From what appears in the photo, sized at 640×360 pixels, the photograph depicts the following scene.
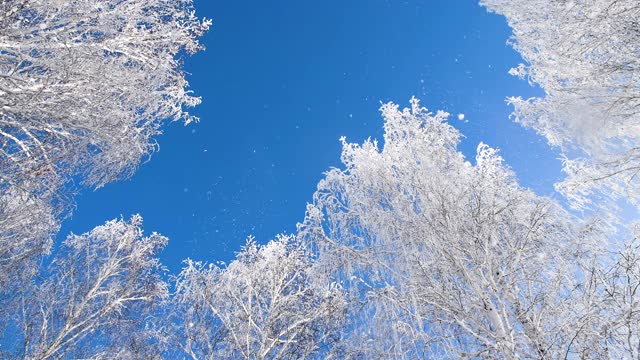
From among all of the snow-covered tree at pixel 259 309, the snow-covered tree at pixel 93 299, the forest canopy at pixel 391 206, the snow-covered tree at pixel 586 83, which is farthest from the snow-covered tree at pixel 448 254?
the snow-covered tree at pixel 93 299

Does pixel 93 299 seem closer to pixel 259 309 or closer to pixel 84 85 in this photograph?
pixel 259 309

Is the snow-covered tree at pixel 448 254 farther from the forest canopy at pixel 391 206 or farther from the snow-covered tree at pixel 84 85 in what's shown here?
the snow-covered tree at pixel 84 85

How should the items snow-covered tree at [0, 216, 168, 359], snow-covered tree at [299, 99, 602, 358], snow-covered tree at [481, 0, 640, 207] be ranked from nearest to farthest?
snow-covered tree at [299, 99, 602, 358] < snow-covered tree at [481, 0, 640, 207] < snow-covered tree at [0, 216, 168, 359]

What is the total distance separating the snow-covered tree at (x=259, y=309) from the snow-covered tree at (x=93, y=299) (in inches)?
42.0

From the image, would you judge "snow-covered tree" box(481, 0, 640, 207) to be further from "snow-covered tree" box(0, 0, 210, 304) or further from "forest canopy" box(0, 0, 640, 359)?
"snow-covered tree" box(0, 0, 210, 304)

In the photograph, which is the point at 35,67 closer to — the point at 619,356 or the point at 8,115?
the point at 8,115

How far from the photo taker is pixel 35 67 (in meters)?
4.13

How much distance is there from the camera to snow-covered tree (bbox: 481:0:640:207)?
180 inches

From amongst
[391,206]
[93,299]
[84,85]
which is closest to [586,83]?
[391,206]

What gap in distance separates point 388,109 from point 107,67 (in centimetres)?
422

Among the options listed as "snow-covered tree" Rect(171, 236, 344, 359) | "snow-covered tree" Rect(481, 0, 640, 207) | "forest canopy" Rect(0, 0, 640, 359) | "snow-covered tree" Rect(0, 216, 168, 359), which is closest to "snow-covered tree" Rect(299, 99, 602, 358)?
"forest canopy" Rect(0, 0, 640, 359)

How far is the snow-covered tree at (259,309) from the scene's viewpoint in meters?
7.72

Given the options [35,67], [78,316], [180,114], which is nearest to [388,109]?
[180,114]

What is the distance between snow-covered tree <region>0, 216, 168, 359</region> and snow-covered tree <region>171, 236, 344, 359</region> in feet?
3.50
